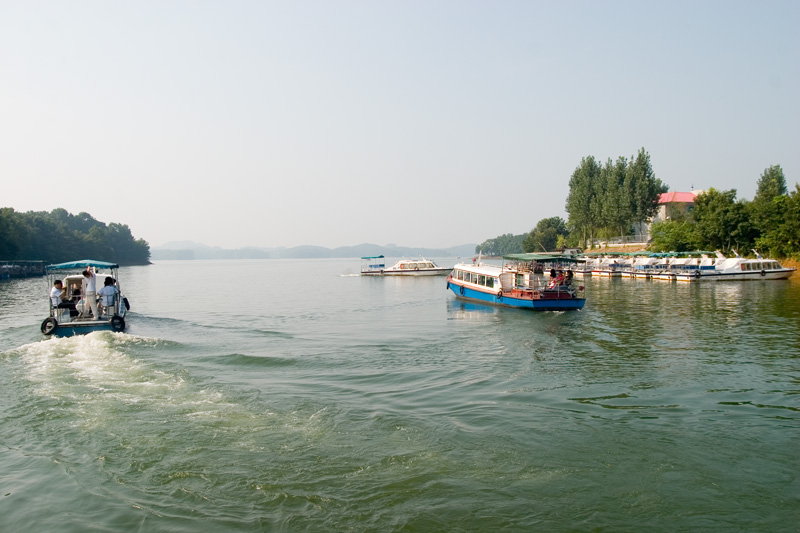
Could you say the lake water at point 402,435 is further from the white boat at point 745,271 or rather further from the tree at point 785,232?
the tree at point 785,232

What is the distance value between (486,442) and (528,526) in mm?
3223

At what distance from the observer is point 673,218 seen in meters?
106

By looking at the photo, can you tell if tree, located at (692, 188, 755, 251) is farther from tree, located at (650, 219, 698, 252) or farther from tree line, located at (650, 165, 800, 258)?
tree, located at (650, 219, 698, 252)

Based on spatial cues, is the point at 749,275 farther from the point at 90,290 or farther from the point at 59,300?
the point at 59,300

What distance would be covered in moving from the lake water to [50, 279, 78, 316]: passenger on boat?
2.60 meters

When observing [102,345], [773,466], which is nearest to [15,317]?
[102,345]

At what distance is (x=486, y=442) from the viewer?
1089 centimetres

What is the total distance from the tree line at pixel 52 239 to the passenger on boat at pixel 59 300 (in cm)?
9268

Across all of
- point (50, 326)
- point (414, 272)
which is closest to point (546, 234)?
point (414, 272)

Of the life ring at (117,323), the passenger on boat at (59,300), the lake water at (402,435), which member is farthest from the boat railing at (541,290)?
the passenger on boat at (59,300)

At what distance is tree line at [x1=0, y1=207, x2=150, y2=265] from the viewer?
10412 centimetres

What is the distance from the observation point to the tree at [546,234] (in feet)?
522

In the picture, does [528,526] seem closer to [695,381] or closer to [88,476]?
[88,476]

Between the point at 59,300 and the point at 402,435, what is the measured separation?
20.3 metres
